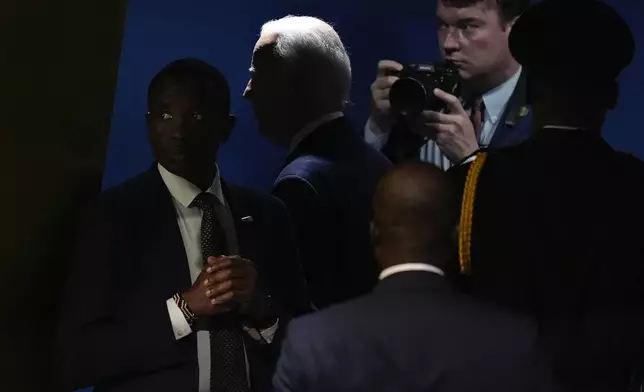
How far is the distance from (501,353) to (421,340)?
108mm

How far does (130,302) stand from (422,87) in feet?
2.26

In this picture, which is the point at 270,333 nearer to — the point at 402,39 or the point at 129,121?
the point at 129,121

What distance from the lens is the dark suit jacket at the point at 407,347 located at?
1216 millimetres

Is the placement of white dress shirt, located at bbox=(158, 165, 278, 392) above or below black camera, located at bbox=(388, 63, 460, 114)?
below

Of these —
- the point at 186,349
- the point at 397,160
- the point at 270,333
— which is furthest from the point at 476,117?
the point at 186,349

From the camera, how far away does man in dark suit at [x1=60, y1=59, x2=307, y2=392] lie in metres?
1.49

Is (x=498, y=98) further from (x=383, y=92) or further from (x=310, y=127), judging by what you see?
(x=310, y=127)

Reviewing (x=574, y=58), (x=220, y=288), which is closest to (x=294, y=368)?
(x=220, y=288)

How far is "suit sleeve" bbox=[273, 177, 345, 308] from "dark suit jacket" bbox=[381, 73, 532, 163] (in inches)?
8.8

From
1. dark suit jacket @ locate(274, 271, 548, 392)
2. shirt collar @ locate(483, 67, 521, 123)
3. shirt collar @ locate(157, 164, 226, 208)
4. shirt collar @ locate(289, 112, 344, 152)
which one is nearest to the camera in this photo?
dark suit jacket @ locate(274, 271, 548, 392)

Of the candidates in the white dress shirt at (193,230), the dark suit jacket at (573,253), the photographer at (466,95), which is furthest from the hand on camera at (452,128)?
the white dress shirt at (193,230)

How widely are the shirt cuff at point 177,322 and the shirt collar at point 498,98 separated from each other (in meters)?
0.69

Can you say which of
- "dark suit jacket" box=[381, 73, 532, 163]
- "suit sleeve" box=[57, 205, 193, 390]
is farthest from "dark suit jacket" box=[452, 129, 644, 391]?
"suit sleeve" box=[57, 205, 193, 390]

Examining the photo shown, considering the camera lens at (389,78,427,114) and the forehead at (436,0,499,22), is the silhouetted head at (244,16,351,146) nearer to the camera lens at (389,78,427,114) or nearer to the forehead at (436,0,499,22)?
the camera lens at (389,78,427,114)
